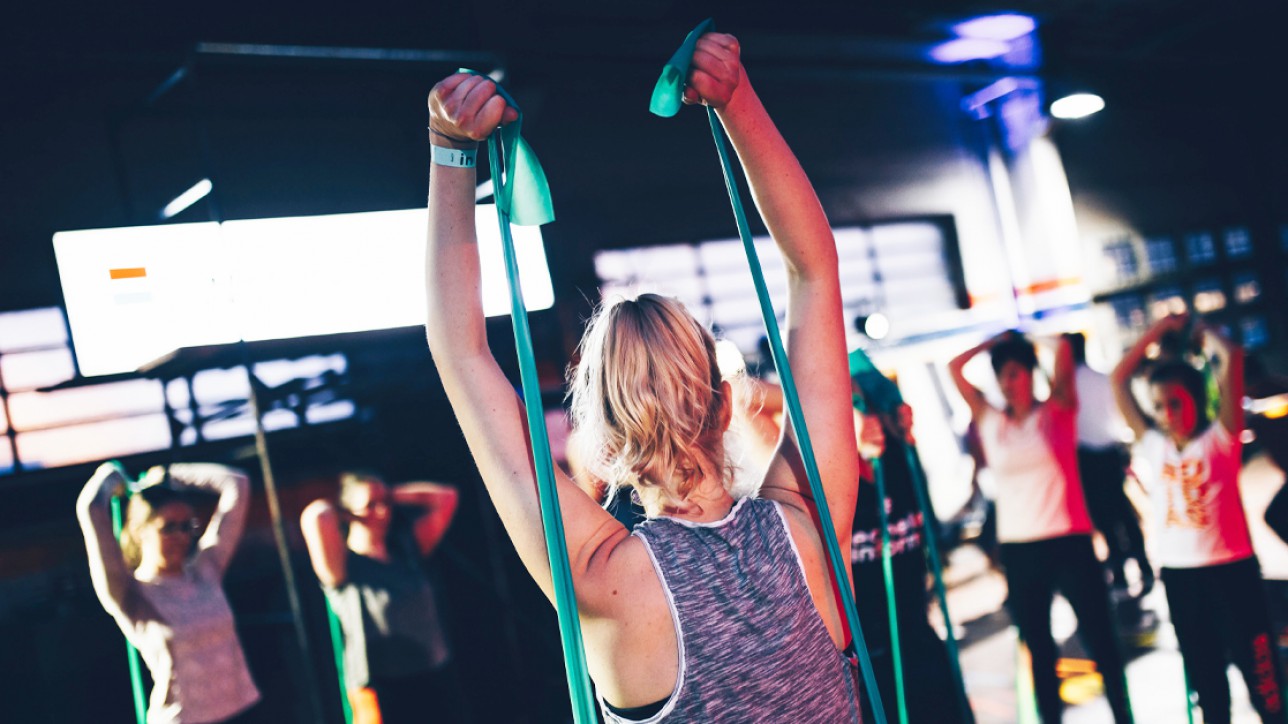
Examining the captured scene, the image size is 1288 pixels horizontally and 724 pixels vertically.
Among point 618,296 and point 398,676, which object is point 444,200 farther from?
point 398,676

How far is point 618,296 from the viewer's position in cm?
97

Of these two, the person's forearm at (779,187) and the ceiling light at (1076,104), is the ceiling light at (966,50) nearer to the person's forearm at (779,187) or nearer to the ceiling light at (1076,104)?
the ceiling light at (1076,104)

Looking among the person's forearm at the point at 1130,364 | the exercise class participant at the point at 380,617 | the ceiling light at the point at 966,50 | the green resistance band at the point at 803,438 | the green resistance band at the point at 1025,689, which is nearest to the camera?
the green resistance band at the point at 803,438

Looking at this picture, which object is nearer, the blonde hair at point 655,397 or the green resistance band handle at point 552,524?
the green resistance band handle at point 552,524

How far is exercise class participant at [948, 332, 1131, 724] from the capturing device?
9.24ft

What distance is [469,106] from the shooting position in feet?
2.64

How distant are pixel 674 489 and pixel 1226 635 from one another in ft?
8.07

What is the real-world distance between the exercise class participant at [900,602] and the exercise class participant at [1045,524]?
1.75 feet

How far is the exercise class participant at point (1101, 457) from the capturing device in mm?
3777

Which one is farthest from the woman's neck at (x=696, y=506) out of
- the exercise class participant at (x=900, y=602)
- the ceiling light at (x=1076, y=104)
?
the ceiling light at (x=1076, y=104)

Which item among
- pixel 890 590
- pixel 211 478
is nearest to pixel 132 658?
pixel 211 478

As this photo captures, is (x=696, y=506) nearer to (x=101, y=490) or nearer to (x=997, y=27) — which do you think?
(x=101, y=490)

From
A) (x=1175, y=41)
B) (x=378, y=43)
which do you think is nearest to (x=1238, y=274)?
(x=1175, y=41)

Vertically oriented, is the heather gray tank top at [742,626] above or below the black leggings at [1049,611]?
above
